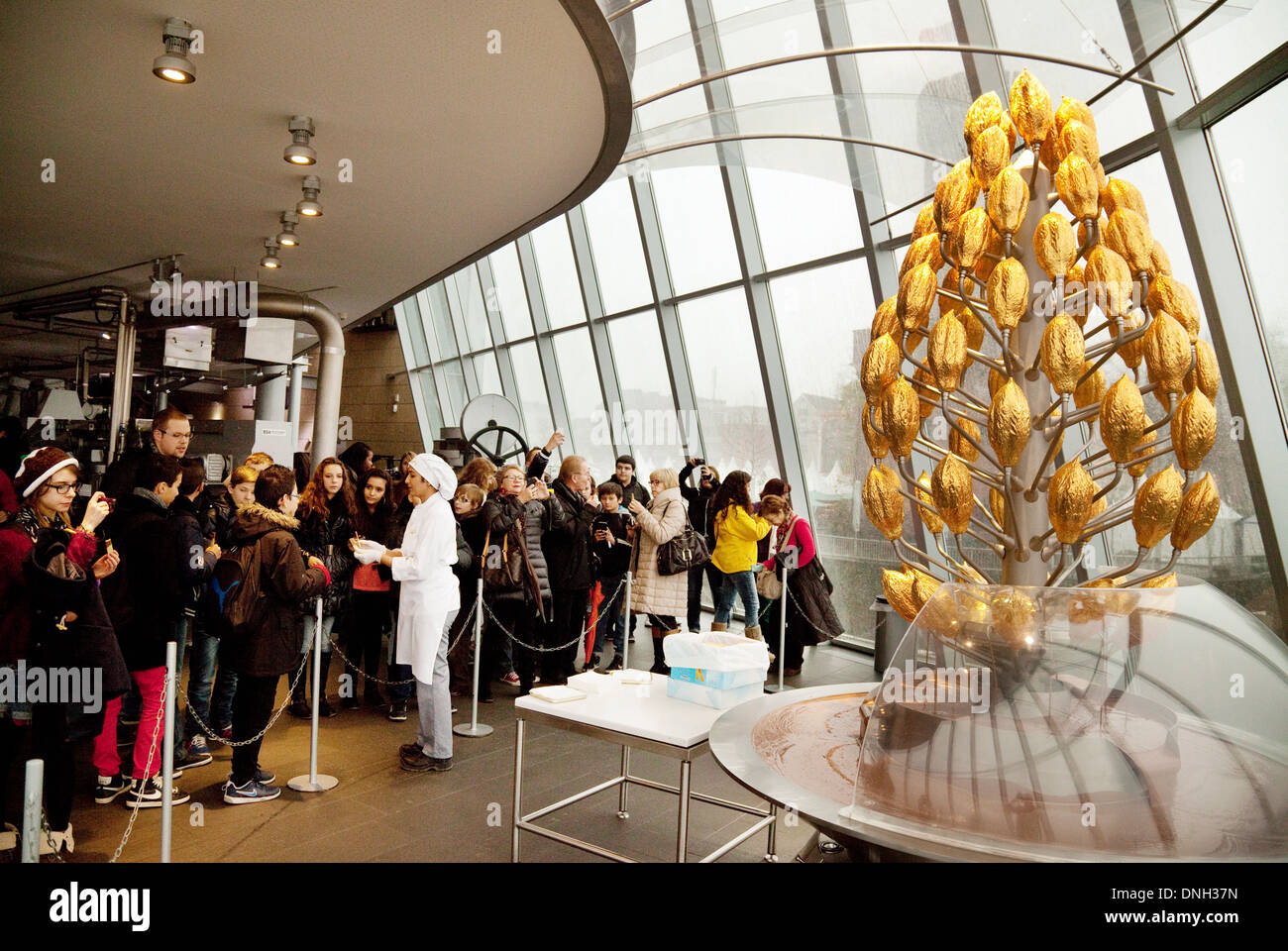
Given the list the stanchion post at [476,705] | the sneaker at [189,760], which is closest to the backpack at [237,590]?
the sneaker at [189,760]

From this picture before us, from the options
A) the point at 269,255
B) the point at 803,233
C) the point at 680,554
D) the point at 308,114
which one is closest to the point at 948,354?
the point at 308,114

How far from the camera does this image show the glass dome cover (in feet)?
4.70

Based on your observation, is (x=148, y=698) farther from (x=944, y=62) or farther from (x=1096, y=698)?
(x=944, y=62)

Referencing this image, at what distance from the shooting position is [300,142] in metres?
4.95

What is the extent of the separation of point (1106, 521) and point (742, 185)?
327 inches

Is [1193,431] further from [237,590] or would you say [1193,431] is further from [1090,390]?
[237,590]

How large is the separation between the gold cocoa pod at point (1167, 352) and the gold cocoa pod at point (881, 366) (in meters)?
0.56

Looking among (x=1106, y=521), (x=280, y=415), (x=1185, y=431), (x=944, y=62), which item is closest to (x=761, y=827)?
(x=1106, y=521)

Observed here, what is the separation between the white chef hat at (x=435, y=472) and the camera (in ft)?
15.5

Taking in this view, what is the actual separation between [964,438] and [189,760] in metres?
4.69

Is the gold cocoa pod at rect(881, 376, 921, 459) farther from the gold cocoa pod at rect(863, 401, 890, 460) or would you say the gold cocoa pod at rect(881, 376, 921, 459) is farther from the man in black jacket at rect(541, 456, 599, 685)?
the man in black jacket at rect(541, 456, 599, 685)
